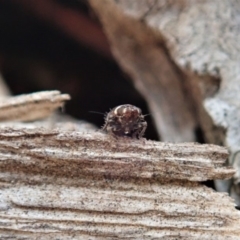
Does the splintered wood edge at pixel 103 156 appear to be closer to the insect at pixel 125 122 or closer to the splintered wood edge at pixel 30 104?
the insect at pixel 125 122

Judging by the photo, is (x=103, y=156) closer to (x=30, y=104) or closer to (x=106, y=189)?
(x=106, y=189)

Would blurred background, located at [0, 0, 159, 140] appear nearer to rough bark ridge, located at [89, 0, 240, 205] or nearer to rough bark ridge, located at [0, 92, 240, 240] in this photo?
rough bark ridge, located at [89, 0, 240, 205]

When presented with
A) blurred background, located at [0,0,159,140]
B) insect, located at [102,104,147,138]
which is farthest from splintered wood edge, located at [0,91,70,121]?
blurred background, located at [0,0,159,140]

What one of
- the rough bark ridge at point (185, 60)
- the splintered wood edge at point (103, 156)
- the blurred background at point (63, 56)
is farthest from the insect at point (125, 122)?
the blurred background at point (63, 56)

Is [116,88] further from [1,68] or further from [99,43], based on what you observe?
[1,68]

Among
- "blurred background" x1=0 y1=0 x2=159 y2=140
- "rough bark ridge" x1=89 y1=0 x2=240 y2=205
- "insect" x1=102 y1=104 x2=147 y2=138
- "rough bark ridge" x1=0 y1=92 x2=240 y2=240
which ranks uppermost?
"blurred background" x1=0 y1=0 x2=159 y2=140

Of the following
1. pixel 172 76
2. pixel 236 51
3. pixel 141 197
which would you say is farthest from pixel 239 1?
pixel 141 197
